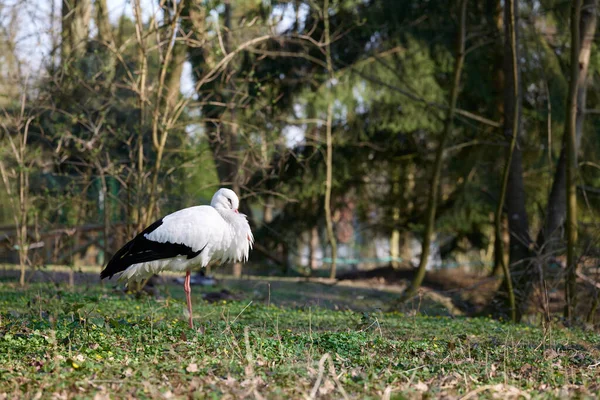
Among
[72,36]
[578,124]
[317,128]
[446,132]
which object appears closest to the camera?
[72,36]

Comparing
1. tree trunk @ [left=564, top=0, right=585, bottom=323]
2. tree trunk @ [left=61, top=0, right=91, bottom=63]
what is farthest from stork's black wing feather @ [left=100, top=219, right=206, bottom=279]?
tree trunk @ [left=564, top=0, right=585, bottom=323]

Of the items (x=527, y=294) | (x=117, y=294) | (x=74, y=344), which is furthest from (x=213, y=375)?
(x=527, y=294)

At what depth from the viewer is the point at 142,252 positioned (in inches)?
333

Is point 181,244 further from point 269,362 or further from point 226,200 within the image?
point 269,362

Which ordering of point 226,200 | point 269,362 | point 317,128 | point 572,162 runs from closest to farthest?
point 269,362 < point 226,200 < point 572,162 < point 317,128

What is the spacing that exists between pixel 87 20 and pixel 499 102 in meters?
8.76

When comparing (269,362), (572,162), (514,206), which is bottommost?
(269,362)

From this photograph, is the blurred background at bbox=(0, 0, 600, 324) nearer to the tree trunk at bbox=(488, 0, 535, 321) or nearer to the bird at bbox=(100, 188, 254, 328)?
the tree trunk at bbox=(488, 0, 535, 321)

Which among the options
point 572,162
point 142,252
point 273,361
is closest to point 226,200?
point 142,252

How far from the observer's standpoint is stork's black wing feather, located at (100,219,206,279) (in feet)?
27.7

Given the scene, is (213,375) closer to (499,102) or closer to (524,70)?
(524,70)

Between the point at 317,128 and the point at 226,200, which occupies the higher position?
the point at 317,128

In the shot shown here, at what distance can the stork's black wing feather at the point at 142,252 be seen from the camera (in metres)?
8.45

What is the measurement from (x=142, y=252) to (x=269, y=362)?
126 inches
